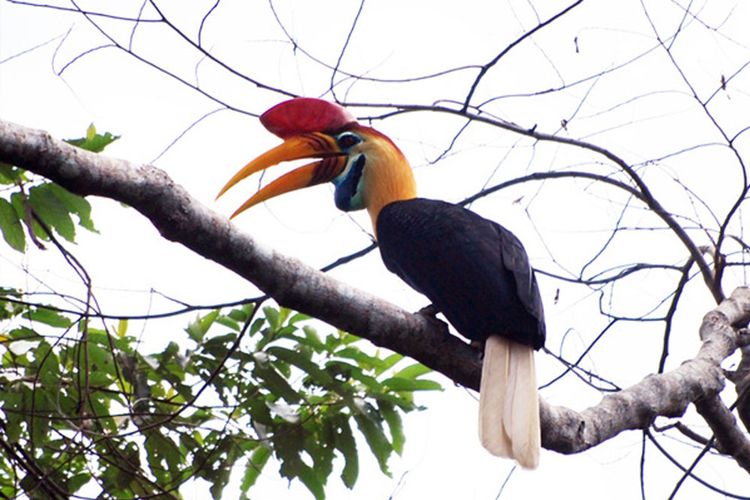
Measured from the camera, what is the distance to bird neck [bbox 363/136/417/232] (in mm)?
3662

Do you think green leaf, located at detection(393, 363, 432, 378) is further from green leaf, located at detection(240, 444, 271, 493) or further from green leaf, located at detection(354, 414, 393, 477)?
green leaf, located at detection(240, 444, 271, 493)

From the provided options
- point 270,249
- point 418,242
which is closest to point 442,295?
point 418,242

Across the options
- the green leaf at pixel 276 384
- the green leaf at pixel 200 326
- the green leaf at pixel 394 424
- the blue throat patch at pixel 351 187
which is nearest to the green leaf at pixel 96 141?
the green leaf at pixel 200 326

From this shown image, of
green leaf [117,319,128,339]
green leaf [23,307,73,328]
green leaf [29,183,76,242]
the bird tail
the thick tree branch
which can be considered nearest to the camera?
the thick tree branch

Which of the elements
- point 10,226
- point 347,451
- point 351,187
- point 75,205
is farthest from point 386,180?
point 10,226

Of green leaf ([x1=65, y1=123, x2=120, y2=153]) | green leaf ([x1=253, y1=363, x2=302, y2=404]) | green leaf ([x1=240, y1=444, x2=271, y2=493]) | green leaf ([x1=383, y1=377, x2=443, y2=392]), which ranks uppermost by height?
green leaf ([x1=65, y1=123, x2=120, y2=153])

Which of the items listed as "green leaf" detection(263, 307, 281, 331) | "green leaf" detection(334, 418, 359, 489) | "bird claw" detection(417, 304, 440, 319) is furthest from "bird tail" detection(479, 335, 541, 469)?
"green leaf" detection(263, 307, 281, 331)

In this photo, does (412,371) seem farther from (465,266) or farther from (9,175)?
(9,175)

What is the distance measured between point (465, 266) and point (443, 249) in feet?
0.38

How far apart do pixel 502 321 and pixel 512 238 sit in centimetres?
45

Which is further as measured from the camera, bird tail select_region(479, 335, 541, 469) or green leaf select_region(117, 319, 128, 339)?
green leaf select_region(117, 319, 128, 339)

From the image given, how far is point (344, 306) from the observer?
96.7 inches

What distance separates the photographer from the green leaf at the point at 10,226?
9.25 feet

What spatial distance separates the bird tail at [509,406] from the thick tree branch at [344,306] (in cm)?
7
